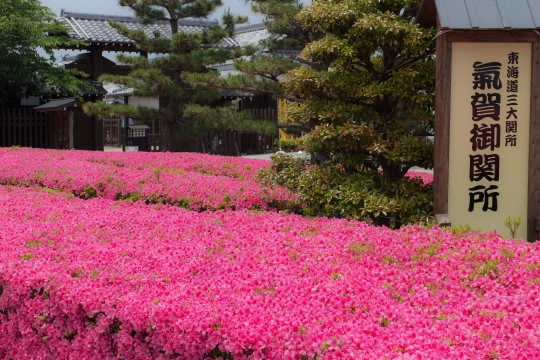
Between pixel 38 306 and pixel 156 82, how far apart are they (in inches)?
635

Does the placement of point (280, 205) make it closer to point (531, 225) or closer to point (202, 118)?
point (531, 225)

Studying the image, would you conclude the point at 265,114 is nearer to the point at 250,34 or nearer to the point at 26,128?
the point at 250,34

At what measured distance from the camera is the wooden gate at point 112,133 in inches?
1419

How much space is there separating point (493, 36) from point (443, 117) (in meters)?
0.96

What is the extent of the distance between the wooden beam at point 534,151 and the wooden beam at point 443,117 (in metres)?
0.87

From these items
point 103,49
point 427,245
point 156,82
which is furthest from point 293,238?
point 103,49

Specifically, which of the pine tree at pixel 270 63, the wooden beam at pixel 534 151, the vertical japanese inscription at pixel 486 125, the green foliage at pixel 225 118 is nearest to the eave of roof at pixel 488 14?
the vertical japanese inscription at pixel 486 125

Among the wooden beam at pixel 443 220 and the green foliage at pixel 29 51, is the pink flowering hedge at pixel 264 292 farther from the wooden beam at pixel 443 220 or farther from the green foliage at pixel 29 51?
the green foliage at pixel 29 51

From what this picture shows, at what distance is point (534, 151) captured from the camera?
6.55m

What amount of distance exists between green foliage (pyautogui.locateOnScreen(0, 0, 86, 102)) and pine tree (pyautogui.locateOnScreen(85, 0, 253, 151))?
3.03m

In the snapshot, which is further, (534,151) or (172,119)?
(172,119)

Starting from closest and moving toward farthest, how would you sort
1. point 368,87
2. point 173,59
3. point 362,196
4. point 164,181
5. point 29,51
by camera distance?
point 362,196, point 368,87, point 164,181, point 173,59, point 29,51

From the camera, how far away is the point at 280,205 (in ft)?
26.0

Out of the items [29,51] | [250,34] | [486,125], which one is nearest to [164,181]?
[486,125]
